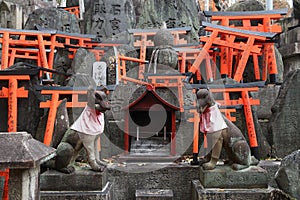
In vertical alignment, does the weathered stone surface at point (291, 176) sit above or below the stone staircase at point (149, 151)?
above

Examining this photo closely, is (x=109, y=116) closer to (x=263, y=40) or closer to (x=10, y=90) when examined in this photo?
(x=10, y=90)

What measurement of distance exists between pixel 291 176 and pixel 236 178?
0.84m

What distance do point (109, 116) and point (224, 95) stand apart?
11.9 ft

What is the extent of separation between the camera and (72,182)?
484 cm

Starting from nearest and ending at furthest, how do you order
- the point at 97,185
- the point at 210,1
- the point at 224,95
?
the point at 97,185 < the point at 224,95 < the point at 210,1

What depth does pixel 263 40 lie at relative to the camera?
923 cm

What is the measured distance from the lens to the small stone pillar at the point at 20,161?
302 cm

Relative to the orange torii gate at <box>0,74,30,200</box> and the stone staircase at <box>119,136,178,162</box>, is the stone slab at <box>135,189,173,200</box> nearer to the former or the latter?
the stone staircase at <box>119,136,178,162</box>

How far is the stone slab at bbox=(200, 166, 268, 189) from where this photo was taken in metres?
4.86

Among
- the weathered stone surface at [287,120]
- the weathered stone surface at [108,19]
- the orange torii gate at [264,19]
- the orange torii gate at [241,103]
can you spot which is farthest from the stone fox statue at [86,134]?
the weathered stone surface at [108,19]

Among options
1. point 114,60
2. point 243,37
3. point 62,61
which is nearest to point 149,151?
point 243,37

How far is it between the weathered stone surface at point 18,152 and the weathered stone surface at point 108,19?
1388 cm

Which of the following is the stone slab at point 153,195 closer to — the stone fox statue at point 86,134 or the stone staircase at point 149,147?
the stone fox statue at point 86,134

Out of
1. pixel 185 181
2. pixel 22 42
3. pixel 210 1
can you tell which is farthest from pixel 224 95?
pixel 210 1
